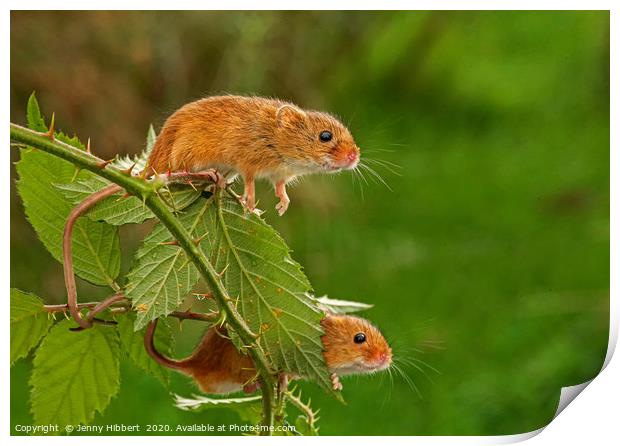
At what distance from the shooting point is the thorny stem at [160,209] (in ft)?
2.71

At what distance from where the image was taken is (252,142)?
1.13 m

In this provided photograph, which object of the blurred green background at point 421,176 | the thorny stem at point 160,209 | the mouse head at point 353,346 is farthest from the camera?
the blurred green background at point 421,176

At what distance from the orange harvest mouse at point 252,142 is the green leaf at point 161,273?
0.25 ft

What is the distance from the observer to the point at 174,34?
5.03ft

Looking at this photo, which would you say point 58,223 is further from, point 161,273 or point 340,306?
point 340,306

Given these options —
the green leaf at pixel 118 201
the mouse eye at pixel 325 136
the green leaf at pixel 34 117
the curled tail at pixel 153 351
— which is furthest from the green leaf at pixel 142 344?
the mouse eye at pixel 325 136

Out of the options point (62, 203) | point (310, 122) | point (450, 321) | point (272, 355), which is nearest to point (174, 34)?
point (310, 122)

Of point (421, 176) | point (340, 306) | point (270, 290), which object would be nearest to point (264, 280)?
point (270, 290)

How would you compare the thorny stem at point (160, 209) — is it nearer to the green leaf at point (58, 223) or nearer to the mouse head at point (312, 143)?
the green leaf at point (58, 223)

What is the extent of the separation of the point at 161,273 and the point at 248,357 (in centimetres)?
16

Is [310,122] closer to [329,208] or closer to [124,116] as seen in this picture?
[124,116]

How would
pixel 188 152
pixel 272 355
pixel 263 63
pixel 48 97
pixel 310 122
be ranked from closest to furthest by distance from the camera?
pixel 272 355 < pixel 188 152 < pixel 310 122 < pixel 48 97 < pixel 263 63

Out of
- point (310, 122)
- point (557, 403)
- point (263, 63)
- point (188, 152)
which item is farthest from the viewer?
point (263, 63)

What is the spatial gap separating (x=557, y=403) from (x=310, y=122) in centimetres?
68
